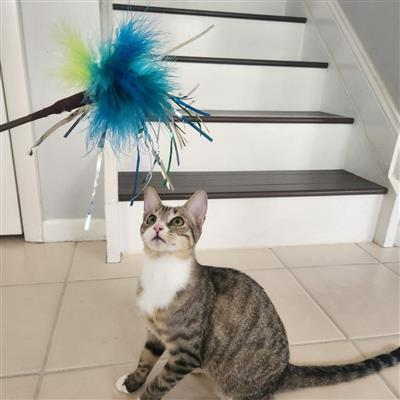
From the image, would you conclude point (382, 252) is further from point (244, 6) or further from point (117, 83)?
point (244, 6)

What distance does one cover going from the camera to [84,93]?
1.38 feet

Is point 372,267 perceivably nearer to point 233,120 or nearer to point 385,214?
point 385,214

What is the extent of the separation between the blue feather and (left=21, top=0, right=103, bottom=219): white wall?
26.4 inches

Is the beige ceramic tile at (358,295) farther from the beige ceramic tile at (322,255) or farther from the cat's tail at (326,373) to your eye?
the cat's tail at (326,373)

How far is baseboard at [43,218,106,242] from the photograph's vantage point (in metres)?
1.43

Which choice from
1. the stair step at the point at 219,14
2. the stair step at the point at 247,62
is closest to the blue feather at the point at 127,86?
the stair step at the point at 247,62

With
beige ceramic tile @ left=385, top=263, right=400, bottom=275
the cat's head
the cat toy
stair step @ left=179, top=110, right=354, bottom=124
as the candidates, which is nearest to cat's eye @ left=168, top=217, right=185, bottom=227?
the cat's head

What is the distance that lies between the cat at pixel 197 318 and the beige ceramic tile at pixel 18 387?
0.26 m

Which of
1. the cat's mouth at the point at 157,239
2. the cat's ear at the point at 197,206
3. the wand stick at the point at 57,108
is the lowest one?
the cat's mouth at the point at 157,239

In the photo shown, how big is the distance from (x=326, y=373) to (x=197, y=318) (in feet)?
1.13

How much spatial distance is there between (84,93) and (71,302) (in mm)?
848

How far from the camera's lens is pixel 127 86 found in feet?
1.40

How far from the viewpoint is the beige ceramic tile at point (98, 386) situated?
829 millimetres

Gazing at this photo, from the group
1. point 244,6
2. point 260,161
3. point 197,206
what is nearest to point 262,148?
point 260,161
